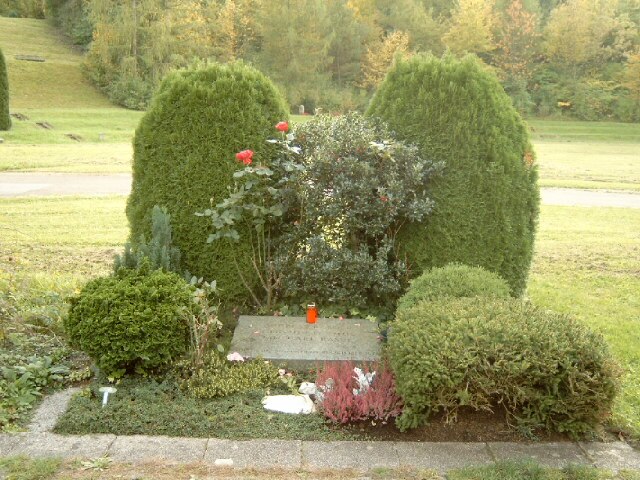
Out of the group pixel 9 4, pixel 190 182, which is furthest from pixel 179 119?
pixel 9 4

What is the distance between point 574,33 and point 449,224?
47.7 metres

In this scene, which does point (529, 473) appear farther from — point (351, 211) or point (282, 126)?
point (282, 126)

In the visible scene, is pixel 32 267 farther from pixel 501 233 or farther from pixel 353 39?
pixel 353 39

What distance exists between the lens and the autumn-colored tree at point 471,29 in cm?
4481

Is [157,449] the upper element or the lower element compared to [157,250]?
lower

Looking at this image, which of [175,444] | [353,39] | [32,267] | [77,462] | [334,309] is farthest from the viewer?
[353,39]

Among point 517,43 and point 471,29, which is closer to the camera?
point 471,29

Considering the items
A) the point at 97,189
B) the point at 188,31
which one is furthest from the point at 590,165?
the point at 188,31

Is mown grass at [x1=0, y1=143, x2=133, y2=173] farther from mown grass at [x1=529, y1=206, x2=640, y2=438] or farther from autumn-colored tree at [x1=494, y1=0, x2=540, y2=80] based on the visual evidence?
autumn-colored tree at [x1=494, y1=0, x2=540, y2=80]

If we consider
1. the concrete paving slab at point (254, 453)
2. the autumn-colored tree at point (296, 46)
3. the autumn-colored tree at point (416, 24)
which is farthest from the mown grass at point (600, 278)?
the autumn-colored tree at point (416, 24)

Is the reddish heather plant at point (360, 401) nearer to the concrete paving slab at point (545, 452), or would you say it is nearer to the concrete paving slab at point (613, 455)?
the concrete paving slab at point (545, 452)

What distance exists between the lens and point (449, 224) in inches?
233

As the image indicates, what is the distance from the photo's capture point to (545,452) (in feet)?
12.9

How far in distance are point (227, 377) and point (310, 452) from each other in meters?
1.02
